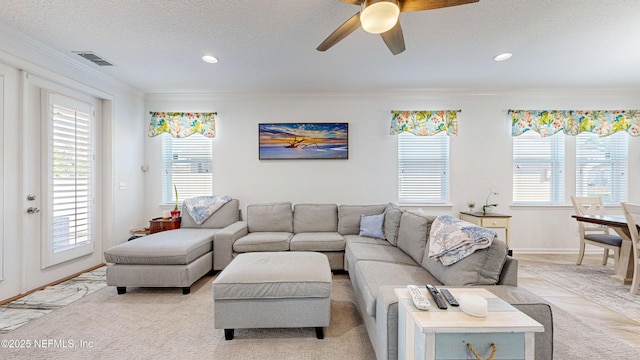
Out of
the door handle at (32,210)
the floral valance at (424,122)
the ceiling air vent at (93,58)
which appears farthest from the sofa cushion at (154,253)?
the floral valance at (424,122)

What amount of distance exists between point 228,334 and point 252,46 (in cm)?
267

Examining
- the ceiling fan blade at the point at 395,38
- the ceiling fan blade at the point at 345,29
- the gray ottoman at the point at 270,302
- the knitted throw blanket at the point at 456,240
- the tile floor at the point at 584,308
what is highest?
the ceiling fan blade at the point at 345,29

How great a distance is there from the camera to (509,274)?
62.5 inches

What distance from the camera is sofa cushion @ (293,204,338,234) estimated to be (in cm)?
361

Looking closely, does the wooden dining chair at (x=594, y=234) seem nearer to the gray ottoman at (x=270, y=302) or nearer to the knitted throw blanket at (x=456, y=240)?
the knitted throw blanket at (x=456, y=240)

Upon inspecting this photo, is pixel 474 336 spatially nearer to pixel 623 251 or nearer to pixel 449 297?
pixel 449 297

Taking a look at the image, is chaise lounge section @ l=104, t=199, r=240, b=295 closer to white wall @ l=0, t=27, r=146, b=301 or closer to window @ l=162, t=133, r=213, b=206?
white wall @ l=0, t=27, r=146, b=301

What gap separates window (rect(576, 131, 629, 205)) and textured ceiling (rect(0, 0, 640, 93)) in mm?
839

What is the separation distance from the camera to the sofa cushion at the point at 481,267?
159 cm

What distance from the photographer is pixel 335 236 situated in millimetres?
3281

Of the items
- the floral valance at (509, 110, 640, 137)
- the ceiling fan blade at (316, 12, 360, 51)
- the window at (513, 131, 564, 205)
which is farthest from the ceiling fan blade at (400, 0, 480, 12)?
the window at (513, 131, 564, 205)

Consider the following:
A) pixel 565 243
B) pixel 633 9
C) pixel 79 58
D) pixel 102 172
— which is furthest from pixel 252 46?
pixel 565 243

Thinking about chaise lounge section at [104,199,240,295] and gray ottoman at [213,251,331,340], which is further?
chaise lounge section at [104,199,240,295]

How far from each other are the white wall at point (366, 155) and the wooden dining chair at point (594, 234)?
0.39m
